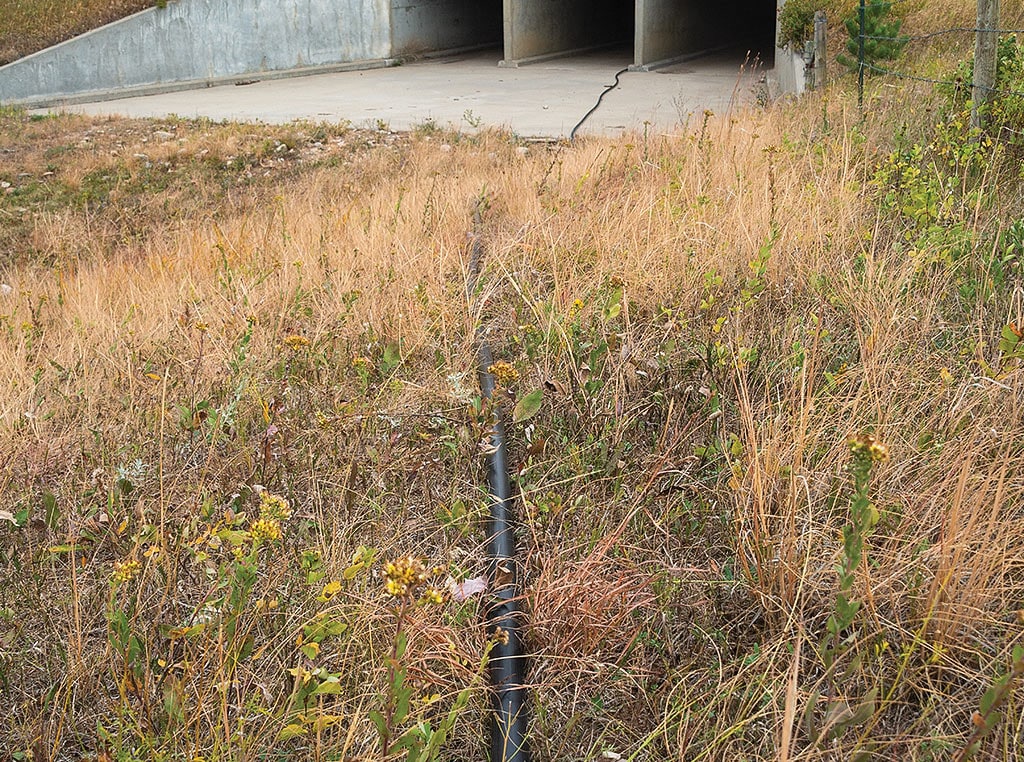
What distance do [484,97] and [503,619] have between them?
43.7ft

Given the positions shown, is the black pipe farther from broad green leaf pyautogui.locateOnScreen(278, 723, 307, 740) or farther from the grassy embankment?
broad green leaf pyautogui.locateOnScreen(278, 723, 307, 740)

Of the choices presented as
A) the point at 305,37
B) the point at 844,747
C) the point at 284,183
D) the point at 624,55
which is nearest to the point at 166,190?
the point at 284,183

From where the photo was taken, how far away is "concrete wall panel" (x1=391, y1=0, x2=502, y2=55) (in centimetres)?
2064

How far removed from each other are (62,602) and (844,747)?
188 centimetres

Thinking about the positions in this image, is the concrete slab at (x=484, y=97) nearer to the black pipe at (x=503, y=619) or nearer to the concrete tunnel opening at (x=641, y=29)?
the concrete tunnel opening at (x=641, y=29)

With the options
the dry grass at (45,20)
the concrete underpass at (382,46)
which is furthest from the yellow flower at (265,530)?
the dry grass at (45,20)

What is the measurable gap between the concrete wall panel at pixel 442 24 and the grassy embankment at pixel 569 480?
16.4 metres

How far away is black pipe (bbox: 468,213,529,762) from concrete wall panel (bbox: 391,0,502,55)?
62.8ft

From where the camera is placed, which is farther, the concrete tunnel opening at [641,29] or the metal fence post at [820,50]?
the concrete tunnel opening at [641,29]

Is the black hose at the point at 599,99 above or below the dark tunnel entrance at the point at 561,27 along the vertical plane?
below

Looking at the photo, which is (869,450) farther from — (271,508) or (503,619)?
(271,508)

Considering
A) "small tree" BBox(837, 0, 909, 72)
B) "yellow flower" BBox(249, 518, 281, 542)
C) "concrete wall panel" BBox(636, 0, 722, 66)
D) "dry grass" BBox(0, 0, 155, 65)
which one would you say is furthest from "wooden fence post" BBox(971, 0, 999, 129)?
"dry grass" BBox(0, 0, 155, 65)

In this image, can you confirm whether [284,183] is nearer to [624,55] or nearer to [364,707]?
[364,707]

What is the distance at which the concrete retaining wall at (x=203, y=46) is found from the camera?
1609 centimetres
